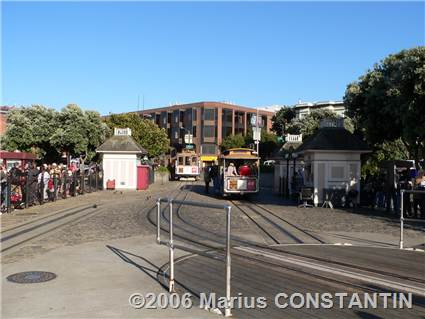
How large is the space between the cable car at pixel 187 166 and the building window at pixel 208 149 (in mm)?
53915

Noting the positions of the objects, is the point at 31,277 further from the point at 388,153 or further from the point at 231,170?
the point at 388,153

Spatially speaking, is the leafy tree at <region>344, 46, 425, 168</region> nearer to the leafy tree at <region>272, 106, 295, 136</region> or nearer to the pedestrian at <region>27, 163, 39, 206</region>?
the pedestrian at <region>27, 163, 39, 206</region>

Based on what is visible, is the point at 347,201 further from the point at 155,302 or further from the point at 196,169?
the point at 196,169

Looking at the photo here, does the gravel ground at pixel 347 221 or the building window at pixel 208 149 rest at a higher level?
the building window at pixel 208 149

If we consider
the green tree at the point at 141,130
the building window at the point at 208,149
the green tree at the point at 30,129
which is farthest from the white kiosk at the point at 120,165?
the building window at the point at 208,149

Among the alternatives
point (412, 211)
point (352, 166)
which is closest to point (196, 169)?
point (352, 166)

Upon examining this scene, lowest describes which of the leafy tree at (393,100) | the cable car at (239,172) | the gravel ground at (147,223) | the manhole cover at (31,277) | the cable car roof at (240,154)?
the manhole cover at (31,277)

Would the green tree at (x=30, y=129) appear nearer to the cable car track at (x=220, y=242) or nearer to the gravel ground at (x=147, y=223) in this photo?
the gravel ground at (x=147, y=223)

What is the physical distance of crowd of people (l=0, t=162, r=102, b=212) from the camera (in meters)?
19.0

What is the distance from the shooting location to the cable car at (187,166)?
55069 mm

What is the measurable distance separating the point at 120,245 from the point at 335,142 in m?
15.0

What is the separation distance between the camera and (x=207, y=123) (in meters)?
111

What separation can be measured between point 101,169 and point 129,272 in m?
30.2

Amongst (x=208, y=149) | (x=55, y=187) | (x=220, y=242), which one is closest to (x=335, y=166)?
(x=220, y=242)
